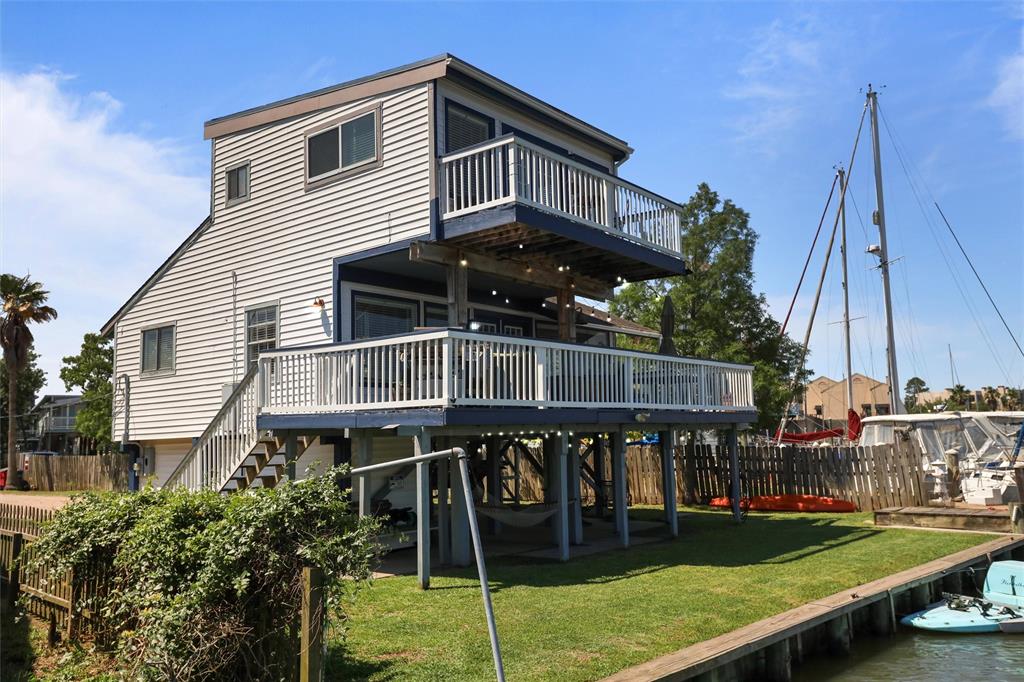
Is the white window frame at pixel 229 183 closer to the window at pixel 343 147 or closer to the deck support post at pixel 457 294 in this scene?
the window at pixel 343 147

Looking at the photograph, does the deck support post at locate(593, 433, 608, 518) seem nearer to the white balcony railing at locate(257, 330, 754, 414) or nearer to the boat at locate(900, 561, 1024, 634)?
the white balcony railing at locate(257, 330, 754, 414)

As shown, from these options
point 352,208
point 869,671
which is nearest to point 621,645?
point 869,671

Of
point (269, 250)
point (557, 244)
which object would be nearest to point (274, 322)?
point (269, 250)

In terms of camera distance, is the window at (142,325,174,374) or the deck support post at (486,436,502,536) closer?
the deck support post at (486,436,502,536)

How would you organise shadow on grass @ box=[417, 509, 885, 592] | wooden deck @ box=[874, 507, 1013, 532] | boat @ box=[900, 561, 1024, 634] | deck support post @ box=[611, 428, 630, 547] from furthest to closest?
1. wooden deck @ box=[874, 507, 1013, 532]
2. deck support post @ box=[611, 428, 630, 547]
3. shadow on grass @ box=[417, 509, 885, 592]
4. boat @ box=[900, 561, 1024, 634]

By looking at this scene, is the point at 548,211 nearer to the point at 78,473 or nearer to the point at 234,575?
the point at 234,575

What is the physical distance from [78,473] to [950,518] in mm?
31355

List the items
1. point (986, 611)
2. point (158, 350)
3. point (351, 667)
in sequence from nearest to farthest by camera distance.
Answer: point (351, 667), point (986, 611), point (158, 350)

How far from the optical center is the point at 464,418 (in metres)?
11.2

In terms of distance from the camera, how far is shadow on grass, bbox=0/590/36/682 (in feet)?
24.3

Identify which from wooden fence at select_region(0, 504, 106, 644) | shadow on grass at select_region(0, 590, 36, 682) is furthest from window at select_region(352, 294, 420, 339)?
shadow on grass at select_region(0, 590, 36, 682)

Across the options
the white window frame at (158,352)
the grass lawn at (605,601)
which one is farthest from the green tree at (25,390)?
the grass lawn at (605,601)

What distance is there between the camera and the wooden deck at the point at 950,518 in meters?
15.9

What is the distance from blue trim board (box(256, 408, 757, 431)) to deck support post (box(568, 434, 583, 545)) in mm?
896
